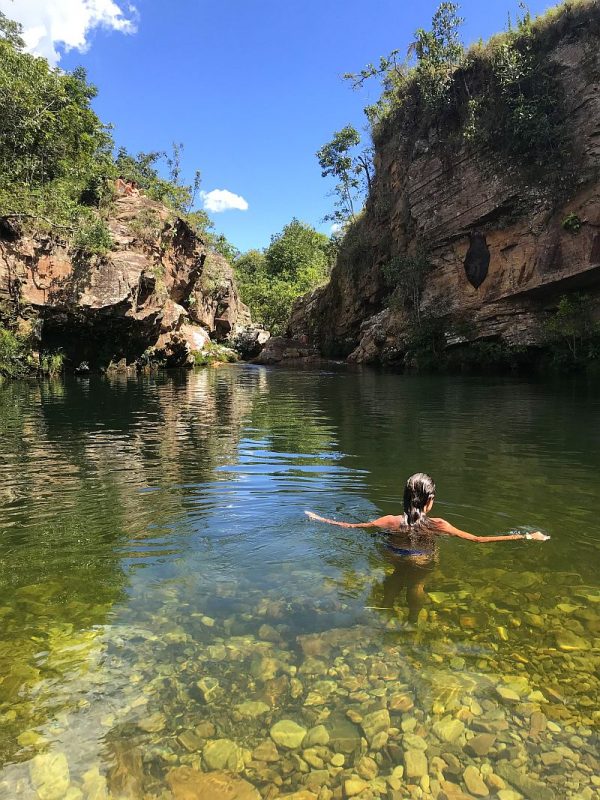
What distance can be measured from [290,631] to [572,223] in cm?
2808

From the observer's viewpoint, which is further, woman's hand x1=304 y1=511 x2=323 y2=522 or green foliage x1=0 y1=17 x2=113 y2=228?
green foliage x1=0 y1=17 x2=113 y2=228

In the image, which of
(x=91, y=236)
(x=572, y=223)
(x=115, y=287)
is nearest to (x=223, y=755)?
(x=572, y=223)

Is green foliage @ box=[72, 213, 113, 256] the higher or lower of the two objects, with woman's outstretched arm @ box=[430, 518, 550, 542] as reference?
higher

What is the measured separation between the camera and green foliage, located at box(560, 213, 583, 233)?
26.3 m

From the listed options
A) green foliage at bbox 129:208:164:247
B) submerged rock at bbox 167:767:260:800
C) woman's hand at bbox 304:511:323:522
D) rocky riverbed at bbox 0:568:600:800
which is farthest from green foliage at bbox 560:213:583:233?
submerged rock at bbox 167:767:260:800

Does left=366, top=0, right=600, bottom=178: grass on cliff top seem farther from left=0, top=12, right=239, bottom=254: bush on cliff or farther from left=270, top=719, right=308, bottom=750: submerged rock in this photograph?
left=270, top=719, right=308, bottom=750: submerged rock

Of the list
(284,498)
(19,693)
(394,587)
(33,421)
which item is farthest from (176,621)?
(33,421)

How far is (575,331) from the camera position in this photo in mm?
26469

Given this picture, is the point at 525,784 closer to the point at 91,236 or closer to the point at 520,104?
the point at 91,236

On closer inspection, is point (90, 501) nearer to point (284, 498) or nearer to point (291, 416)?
point (284, 498)

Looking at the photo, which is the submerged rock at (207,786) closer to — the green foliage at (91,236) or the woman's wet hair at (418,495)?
the woman's wet hair at (418,495)

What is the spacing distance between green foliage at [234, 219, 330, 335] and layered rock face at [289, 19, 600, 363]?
25.7m

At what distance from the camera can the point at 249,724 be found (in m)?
3.20

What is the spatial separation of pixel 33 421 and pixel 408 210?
3102 cm
